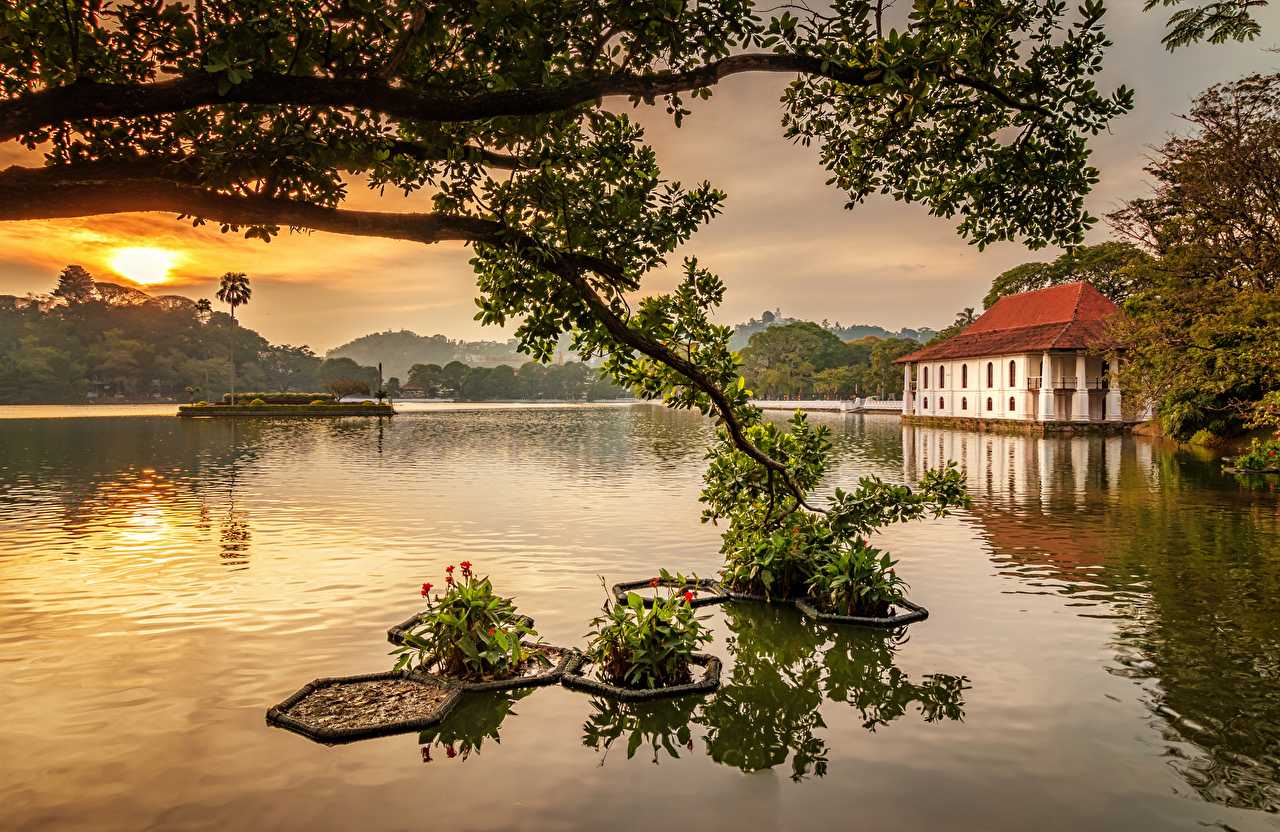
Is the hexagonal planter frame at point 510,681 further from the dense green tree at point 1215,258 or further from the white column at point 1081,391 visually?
the white column at point 1081,391

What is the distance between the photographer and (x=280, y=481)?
2548 centimetres

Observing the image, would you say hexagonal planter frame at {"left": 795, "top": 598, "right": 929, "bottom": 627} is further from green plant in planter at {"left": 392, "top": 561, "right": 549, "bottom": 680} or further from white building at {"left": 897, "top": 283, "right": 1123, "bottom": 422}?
white building at {"left": 897, "top": 283, "right": 1123, "bottom": 422}

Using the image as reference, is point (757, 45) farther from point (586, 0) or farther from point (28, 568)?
point (28, 568)

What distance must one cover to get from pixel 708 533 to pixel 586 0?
11835mm

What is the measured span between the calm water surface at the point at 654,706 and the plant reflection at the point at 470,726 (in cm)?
4

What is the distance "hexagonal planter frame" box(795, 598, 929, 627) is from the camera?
406 inches

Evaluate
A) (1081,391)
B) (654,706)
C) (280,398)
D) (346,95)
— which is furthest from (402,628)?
(280,398)

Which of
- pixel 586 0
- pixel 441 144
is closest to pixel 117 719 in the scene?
pixel 441 144

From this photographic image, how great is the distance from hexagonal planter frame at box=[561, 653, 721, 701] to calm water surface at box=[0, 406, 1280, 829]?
0.55 feet

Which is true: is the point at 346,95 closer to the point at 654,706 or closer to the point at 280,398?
the point at 654,706

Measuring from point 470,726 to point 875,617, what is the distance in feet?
18.5

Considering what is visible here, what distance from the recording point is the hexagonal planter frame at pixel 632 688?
313 inches

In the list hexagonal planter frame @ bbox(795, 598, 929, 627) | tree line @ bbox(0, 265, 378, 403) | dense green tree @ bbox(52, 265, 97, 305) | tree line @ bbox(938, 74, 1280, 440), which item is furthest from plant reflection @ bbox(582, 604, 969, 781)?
dense green tree @ bbox(52, 265, 97, 305)

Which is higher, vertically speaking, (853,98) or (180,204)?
(853,98)
